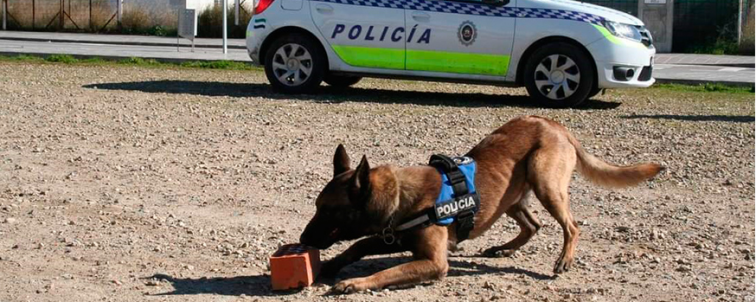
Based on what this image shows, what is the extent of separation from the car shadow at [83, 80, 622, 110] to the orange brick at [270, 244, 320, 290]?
7.83 metres

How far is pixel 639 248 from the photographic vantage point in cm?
650

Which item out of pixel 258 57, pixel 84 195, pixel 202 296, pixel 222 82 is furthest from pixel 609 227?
pixel 222 82

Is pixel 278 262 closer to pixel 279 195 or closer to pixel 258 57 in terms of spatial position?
pixel 279 195

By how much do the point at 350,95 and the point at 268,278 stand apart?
850cm

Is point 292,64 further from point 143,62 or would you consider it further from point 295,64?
point 143,62

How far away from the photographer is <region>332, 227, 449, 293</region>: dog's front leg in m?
5.48

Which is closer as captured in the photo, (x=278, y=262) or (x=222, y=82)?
(x=278, y=262)

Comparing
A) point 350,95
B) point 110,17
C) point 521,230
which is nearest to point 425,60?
point 350,95

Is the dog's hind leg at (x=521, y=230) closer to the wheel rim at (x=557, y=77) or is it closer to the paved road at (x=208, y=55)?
the wheel rim at (x=557, y=77)

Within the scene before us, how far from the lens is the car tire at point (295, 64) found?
14.1m

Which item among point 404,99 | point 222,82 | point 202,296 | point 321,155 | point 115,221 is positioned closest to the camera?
point 202,296

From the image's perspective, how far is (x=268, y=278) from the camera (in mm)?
5801

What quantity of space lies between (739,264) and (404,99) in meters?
8.00

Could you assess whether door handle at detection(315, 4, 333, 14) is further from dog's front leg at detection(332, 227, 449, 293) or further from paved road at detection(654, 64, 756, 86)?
dog's front leg at detection(332, 227, 449, 293)
